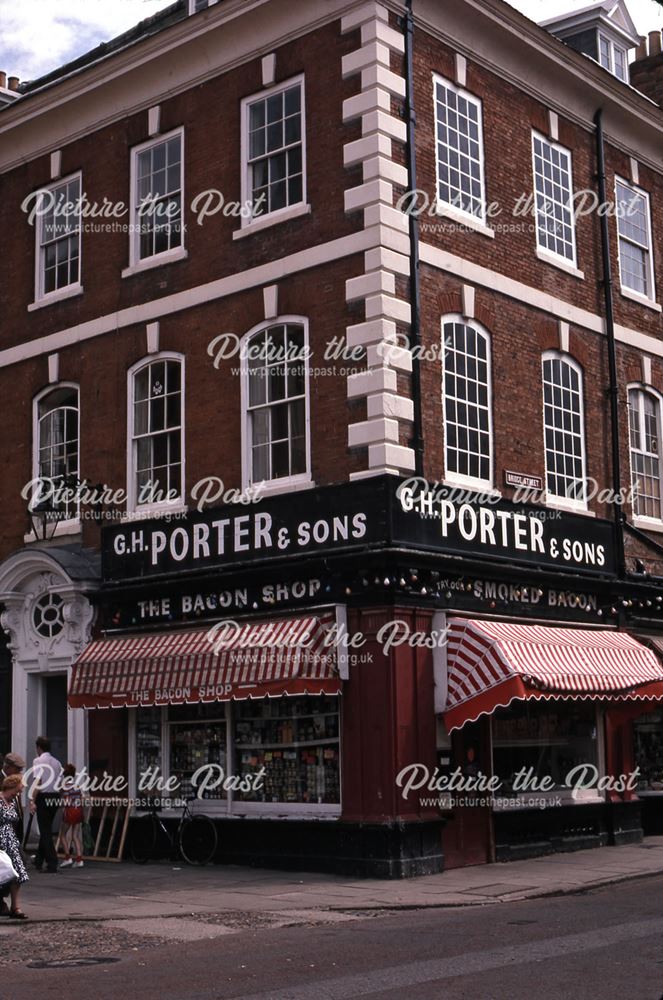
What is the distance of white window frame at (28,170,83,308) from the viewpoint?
21797 mm

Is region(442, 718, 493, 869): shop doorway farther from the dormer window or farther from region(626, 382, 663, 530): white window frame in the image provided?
the dormer window

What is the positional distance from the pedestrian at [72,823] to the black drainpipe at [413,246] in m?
6.69

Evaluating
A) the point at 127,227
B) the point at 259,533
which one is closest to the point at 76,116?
the point at 127,227

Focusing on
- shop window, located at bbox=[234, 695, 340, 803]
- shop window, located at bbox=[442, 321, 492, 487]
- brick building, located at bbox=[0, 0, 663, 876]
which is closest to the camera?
brick building, located at bbox=[0, 0, 663, 876]

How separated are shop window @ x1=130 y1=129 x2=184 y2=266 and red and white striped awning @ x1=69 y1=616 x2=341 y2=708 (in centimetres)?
604

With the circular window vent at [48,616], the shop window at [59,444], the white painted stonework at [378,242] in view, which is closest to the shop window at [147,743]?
the circular window vent at [48,616]

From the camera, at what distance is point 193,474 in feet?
64.2

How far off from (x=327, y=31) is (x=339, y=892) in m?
11.6

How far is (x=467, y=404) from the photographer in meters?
18.9

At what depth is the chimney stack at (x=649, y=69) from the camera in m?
26.2

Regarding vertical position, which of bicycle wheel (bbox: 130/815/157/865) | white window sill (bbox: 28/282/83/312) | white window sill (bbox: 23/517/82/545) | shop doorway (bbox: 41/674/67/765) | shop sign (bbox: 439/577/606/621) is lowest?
bicycle wheel (bbox: 130/815/157/865)

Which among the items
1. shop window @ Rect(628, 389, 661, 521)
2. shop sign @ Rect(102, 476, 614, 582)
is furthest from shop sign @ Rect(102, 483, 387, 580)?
shop window @ Rect(628, 389, 661, 521)

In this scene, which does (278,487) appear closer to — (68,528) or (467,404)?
(467,404)

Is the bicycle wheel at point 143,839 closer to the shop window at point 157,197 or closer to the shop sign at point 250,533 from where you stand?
the shop sign at point 250,533
